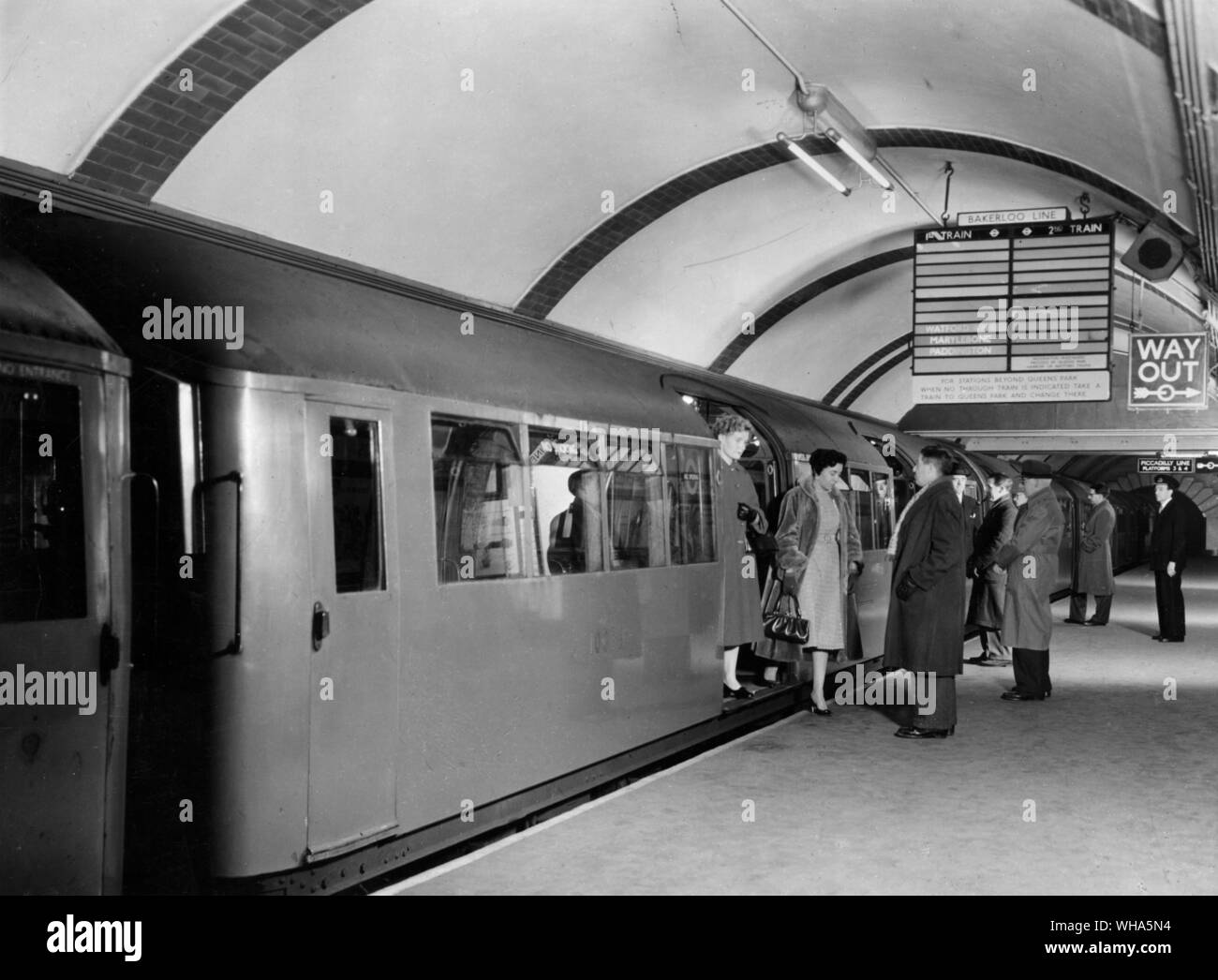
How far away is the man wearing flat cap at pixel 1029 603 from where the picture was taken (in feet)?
30.8

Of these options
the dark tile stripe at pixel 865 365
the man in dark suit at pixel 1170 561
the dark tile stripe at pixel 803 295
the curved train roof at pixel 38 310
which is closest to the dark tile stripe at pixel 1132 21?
the curved train roof at pixel 38 310

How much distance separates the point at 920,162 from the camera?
11.5 metres

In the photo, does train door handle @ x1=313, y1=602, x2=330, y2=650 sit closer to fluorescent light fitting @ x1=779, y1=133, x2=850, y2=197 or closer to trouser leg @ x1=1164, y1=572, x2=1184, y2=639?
fluorescent light fitting @ x1=779, y1=133, x2=850, y2=197

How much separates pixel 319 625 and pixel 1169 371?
11.8 m

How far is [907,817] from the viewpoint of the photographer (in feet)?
19.4

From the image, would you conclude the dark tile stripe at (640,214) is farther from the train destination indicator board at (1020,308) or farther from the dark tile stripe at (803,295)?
the dark tile stripe at (803,295)

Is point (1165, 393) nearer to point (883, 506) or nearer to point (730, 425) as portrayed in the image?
point (883, 506)

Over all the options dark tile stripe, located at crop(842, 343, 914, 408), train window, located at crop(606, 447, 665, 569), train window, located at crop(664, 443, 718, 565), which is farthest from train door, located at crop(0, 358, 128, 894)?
dark tile stripe, located at crop(842, 343, 914, 408)

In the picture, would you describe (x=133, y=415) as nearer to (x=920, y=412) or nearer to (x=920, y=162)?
(x=920, y=162)

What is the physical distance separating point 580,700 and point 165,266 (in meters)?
3.04

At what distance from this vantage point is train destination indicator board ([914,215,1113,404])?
1052 centimetres

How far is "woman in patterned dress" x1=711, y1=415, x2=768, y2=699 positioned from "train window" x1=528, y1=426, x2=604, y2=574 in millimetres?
1792

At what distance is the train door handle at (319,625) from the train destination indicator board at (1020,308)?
777cm
